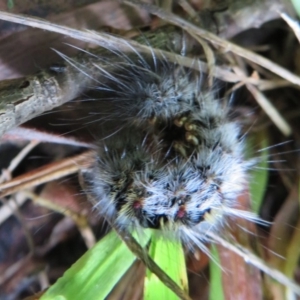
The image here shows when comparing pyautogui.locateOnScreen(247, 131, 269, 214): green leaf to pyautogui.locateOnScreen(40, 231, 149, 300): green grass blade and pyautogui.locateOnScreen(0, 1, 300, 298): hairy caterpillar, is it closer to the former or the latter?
pyautogui.locateOnScreen(0, 1, 300, 298): hairy caterpillar

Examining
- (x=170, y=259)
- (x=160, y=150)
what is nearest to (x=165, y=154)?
(x=160, y=150)

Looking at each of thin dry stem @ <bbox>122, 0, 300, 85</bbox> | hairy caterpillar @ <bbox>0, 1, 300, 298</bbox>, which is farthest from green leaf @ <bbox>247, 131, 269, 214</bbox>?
thin dry stem @ <bbox>122, 0, 300, 85</bbox>

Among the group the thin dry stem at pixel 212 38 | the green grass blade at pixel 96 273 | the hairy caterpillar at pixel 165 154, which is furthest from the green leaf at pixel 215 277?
the thin dry stem at pixel 212 38

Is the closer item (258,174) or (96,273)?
(96,273)

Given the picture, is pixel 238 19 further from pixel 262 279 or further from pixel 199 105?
pixel 262 279

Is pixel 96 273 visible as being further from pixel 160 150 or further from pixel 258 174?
pixel 258 174
